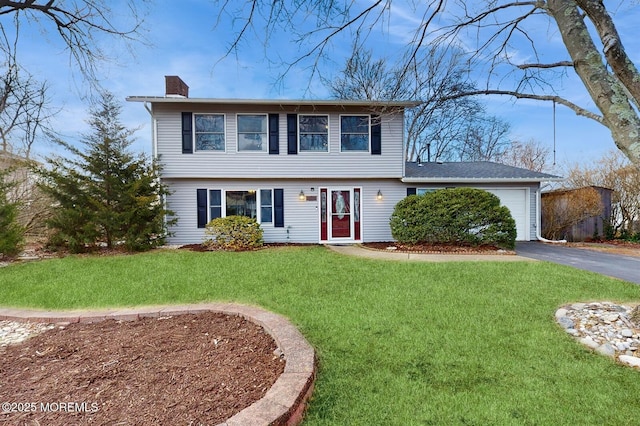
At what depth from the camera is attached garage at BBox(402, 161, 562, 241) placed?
35.6 feet

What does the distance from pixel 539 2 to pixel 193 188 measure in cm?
1014

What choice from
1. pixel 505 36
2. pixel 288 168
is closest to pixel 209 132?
pixel 288 168

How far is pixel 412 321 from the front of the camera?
141 inches

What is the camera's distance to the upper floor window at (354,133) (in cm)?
1066

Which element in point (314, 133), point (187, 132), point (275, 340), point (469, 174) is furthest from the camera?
point (469, 174)

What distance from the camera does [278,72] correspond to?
122 inches

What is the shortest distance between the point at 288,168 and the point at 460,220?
5.58 metres

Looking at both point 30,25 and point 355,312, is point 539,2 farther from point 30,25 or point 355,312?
point 30,25

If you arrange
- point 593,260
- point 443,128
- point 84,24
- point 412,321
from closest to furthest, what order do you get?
point 412,321 → point 84,24 → point 593,260 → point 443,128

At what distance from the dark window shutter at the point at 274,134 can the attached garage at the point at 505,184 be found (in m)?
4.46

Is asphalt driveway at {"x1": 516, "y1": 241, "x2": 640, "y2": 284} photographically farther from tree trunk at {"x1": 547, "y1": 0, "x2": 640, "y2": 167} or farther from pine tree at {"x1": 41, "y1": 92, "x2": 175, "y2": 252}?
pine tree at {"x1": 41, "y1": 92, "x2": 175, "y2": 252}

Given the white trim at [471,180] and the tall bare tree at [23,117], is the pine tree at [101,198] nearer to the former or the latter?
the tall bare tree at [23,117]

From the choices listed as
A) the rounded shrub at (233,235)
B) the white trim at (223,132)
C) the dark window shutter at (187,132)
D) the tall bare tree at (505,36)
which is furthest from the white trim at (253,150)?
the tall bare tree at (505,36)

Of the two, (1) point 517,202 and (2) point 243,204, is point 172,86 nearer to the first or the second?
(2) point 243,204
